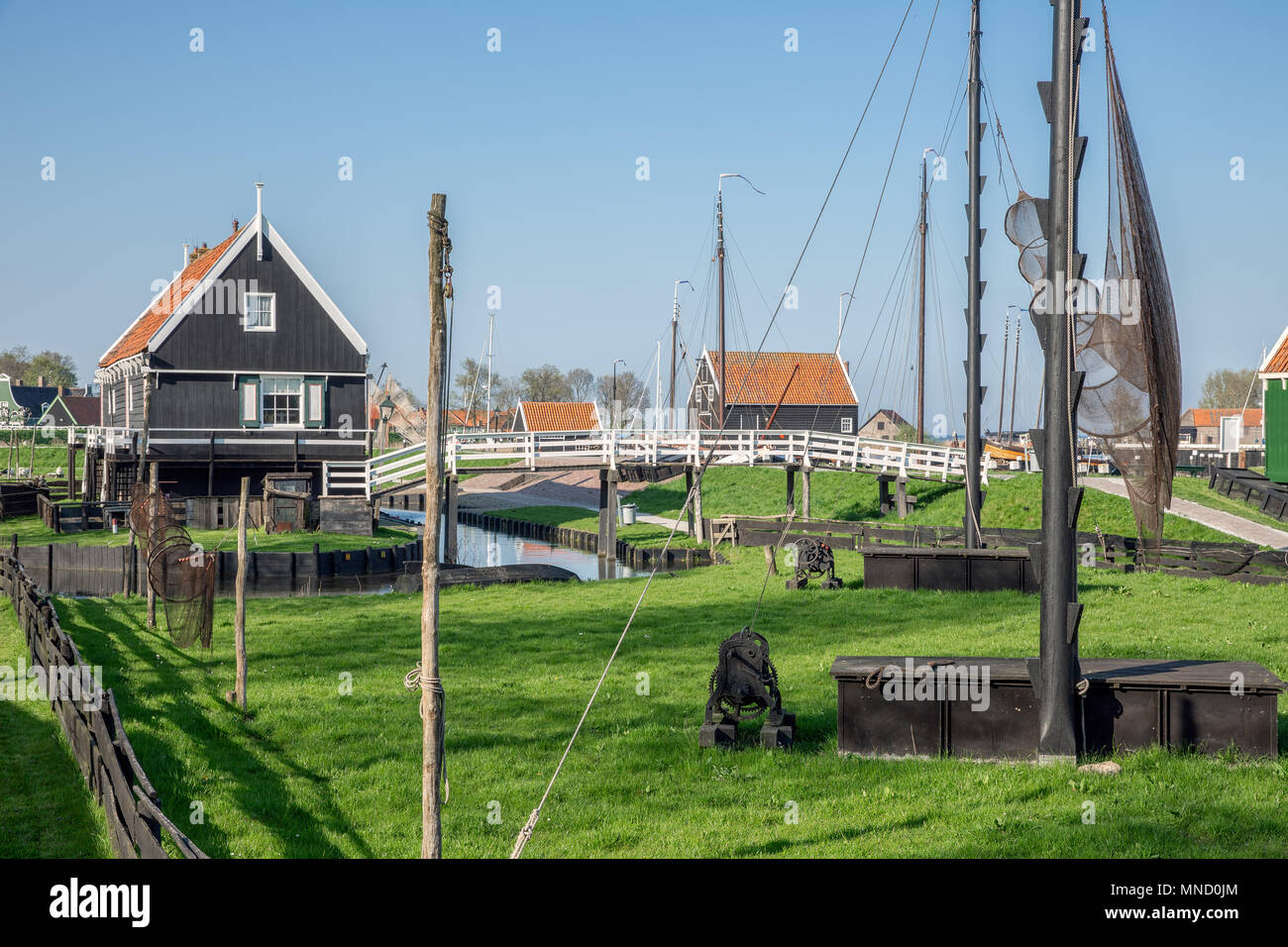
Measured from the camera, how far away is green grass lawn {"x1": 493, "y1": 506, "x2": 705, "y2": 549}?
3997cm

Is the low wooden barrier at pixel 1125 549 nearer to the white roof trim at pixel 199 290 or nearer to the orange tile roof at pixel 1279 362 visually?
the orange tile roof at pixel 1279 362

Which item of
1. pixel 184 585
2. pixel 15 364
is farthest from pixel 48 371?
pixel 184 585

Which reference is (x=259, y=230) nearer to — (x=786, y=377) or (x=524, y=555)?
(x=524, y=555)

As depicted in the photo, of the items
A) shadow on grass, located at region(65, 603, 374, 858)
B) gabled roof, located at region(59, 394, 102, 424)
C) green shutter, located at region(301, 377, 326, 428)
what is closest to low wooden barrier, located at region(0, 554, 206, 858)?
shadow on grass, located at region(65, 603, 374, 858)

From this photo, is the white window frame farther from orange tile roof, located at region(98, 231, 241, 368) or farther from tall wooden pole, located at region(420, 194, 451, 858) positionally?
tall wooden pole, located at region(420, 194, 451, 858)

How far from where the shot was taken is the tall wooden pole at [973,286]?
1945 centimetres

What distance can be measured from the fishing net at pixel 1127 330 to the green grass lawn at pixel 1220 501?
2405 centimetres

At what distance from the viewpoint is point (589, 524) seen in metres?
49.8

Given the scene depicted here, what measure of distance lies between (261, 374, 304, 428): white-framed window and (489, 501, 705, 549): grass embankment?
13.1 meters

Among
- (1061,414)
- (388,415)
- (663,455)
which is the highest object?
(388,415)

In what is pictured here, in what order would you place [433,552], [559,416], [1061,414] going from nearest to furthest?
[433,552] < [1061,414] < [559,416]

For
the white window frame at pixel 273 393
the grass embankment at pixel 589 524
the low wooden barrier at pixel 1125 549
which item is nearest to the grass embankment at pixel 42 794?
the low wooden barrier at pixel 1125 549

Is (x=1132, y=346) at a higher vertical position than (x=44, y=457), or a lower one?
higher

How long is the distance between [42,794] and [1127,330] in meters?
11.3
